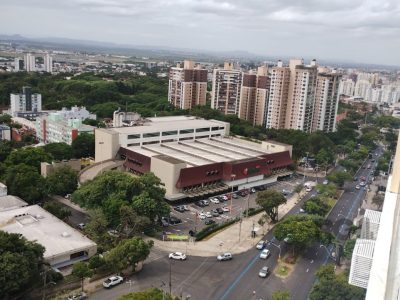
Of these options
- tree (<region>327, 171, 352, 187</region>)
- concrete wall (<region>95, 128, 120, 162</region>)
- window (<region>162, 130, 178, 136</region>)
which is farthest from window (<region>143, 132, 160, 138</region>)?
tree (<region>327, 171, 352, 187</region>)

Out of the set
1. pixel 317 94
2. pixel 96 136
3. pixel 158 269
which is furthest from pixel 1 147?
pixel 317 94

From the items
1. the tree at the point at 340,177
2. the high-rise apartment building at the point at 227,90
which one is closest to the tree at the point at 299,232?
the tree at the point at 340,177

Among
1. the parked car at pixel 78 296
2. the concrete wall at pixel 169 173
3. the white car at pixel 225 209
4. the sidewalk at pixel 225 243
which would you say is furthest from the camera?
the concrete wall at pixel 169 173

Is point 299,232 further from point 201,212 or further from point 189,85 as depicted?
point 189,85

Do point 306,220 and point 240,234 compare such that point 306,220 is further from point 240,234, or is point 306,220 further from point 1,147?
point 1,147

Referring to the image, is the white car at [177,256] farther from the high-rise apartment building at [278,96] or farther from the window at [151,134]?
the high-rise apartment building at [278,96]
